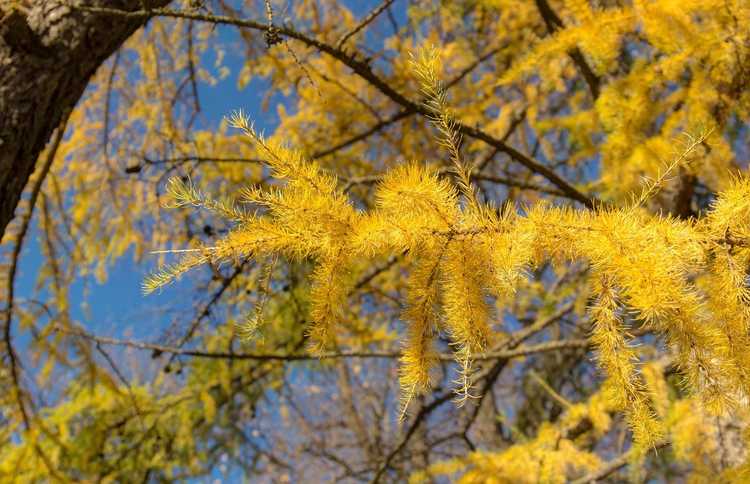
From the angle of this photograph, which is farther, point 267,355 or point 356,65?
point 267,355

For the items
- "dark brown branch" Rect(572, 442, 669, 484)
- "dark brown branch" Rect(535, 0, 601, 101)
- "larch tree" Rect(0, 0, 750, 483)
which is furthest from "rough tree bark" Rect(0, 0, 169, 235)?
"dark brown branch" Rect(572, 442, 669, 484)

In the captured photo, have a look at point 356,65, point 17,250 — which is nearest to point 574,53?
point 356,65

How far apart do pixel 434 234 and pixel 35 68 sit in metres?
1.37

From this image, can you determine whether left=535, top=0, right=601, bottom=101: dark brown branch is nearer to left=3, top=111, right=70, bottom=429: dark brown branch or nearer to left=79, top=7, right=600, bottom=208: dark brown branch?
left=79, top=7, right=600, bottom=208: dark brown branch

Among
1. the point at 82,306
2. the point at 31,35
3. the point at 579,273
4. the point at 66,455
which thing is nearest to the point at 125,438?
the point at 66,455

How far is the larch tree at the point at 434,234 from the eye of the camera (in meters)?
0.92

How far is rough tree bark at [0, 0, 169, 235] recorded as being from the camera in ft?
5.52

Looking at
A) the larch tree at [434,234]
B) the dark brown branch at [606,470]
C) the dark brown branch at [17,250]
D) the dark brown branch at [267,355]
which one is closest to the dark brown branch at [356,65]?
the larch tree at [434,234]

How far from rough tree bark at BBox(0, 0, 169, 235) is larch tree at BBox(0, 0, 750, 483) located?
17mm

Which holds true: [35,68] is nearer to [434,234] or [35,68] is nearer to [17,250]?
[17,250]

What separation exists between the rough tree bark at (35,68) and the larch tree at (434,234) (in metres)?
0.02

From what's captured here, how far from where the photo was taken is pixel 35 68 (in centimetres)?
172

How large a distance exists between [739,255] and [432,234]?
456 mm

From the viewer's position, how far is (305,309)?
296cm
